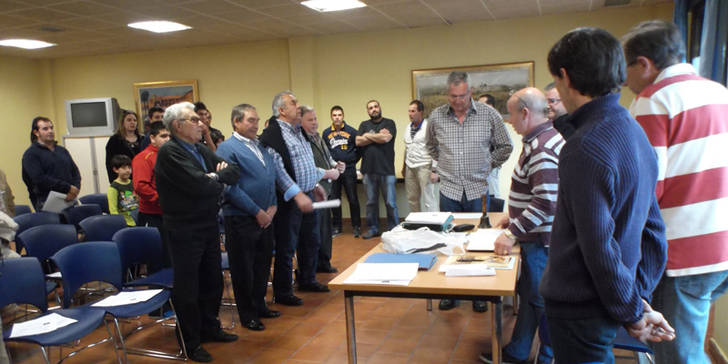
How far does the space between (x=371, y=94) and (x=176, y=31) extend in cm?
290

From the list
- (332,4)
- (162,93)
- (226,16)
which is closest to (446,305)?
(332,4)

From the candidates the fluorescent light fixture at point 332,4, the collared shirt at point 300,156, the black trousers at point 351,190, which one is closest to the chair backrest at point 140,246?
the collared shirt at point 300,156

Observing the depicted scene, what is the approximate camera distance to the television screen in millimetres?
8570

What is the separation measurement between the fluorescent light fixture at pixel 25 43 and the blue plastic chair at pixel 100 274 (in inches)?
221

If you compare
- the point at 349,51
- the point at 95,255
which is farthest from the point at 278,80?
the point at 95,255

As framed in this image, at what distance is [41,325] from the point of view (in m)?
2.69

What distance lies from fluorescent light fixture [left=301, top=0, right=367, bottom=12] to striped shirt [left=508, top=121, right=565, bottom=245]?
12.6 feet

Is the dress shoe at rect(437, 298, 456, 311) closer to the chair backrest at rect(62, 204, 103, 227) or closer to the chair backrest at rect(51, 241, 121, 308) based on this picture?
the chair backrest at rect(51, 241, 121, 308)

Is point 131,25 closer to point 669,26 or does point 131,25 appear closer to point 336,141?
point 336,141

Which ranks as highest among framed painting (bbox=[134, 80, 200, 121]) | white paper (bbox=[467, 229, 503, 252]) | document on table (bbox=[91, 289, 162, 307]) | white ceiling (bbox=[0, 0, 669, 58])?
white ceiling (bbox=[0, 0, 669, 58])

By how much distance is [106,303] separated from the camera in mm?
2980

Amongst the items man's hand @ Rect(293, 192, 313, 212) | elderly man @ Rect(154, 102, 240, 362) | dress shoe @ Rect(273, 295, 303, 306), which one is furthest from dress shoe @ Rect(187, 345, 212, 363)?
man's hand @ Rect(293, 192, 313, 212)

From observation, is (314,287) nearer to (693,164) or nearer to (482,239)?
(482,239)

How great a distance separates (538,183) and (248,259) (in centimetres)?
209
